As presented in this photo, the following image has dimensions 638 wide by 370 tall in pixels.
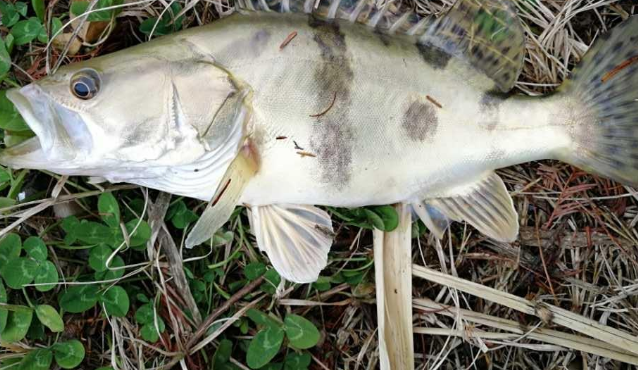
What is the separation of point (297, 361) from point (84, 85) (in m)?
1.59

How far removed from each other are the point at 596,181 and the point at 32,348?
2.91 m

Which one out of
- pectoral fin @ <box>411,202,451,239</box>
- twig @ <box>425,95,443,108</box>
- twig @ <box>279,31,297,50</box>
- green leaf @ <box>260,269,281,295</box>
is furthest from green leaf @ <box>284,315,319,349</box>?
twig @ <box>279,31,297,50</box>

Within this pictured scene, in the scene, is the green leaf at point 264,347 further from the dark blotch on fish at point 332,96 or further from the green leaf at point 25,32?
the green leaf at point 25,32

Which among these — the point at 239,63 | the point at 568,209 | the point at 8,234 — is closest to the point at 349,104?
the point at 239,63

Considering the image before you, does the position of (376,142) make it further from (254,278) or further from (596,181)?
(596,181)

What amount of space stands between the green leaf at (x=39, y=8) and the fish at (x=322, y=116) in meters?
0.71

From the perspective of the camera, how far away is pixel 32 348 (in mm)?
2602

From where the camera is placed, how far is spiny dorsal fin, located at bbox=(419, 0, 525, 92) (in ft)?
8.01

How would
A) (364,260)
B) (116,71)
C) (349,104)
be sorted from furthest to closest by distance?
(364,260)
(349,104)
(116,71)

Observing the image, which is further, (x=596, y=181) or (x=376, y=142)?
(x=596, y=181)

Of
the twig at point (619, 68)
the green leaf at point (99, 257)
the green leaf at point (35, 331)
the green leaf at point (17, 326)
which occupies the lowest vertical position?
the green leaf at point (35, 331)

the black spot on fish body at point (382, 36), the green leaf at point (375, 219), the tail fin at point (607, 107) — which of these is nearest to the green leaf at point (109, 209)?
the green leaf at point (375, 219)

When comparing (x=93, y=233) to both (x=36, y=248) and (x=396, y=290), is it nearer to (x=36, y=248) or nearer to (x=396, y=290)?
(x=36, y=248)

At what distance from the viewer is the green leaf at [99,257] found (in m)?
2.60
